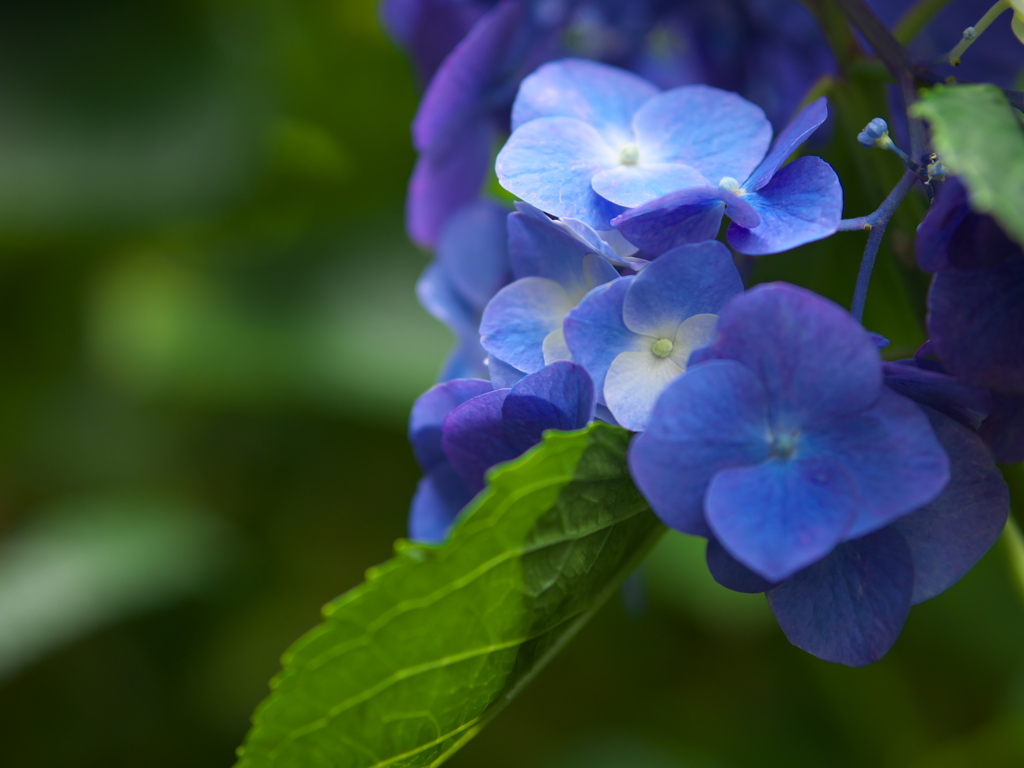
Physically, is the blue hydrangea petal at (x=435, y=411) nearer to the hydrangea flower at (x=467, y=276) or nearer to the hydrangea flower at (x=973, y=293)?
the hydrangea flower at (x=467, y=276)

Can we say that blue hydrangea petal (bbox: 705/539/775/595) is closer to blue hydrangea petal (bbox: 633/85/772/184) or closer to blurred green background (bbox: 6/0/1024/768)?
blue hydrangea petal (bbox: 633/85/772/184)

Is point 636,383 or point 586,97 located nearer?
point 636,383

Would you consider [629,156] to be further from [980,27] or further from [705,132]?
[980,27]

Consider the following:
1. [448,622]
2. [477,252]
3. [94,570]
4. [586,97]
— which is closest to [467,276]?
[477,252]

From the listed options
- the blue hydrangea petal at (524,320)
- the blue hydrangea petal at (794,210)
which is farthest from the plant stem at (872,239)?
the blue hydrangea petal at (524,320)

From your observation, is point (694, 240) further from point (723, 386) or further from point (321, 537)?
point (321, 537)

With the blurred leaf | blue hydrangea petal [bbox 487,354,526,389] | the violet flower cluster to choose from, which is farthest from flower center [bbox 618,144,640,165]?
the blurred leaf

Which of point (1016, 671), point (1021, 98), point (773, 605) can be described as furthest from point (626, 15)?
point (1016, 671)
